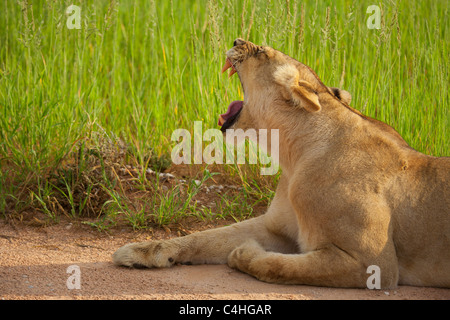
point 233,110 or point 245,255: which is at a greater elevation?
point 233,110

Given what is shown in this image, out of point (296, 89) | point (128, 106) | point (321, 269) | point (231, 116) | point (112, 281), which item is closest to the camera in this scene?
point (321, 269)

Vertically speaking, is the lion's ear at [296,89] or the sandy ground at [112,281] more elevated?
the lion's ear at [296,89]

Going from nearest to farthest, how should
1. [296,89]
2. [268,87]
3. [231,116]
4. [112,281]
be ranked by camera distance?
[112,281] → [296,89] → [268,87] → [231,116]

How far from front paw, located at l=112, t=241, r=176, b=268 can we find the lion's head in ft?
2.70

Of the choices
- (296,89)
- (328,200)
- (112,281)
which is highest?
(296,89)

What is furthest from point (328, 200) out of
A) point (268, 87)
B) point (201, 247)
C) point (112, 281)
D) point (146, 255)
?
point (112, 281)

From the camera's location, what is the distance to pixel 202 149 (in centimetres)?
532

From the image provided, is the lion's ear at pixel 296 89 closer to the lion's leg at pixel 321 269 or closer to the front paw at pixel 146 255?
the lion's leg at pixel 321 269

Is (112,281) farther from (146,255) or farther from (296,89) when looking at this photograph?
(296,89)

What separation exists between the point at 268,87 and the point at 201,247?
107 centimetres

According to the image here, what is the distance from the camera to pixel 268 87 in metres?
3.65

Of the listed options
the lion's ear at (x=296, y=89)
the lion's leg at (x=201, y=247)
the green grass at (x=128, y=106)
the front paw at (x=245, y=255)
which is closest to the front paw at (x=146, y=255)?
the lion's leg at (x=201, y=247)

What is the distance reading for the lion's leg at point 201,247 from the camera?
12.1 ft

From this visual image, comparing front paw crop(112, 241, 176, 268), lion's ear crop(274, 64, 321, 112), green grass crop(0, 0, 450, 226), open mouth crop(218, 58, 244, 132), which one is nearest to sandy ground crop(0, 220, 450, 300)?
front paw crop(112, 241, 176, 268)
